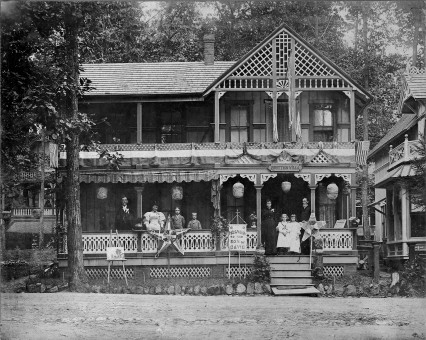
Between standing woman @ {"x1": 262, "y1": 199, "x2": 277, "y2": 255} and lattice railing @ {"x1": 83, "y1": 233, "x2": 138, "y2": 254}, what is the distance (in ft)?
14.7

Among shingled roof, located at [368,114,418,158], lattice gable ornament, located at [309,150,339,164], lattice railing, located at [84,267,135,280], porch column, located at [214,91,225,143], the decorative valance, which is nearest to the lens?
lattice railing, located at [84,267,135,280]

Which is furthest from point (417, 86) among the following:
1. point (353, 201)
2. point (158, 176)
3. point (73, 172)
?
point (73, 172)

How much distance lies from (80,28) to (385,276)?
42.8 ft

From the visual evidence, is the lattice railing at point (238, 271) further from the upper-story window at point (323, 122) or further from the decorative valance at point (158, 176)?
the upper-story window at point (323, 122)

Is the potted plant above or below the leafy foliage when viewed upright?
above

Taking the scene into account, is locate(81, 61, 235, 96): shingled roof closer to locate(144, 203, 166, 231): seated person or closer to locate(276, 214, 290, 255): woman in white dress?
locate(144, 203, 166, 231): seated person

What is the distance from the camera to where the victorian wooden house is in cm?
3022

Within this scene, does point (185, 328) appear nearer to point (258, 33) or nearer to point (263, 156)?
point (263, 156)

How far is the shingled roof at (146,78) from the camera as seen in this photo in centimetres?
3231

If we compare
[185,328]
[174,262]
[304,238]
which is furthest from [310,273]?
[185,328]

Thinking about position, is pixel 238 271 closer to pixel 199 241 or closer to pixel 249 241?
pixel 249 241

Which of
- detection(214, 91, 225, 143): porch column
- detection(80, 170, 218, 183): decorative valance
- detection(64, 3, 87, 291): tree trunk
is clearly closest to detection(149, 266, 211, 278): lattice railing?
detection(64, 3, 87, 291): tree trunk

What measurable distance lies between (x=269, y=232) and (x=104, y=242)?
5.66 meters

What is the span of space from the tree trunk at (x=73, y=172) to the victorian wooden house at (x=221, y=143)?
0.96 meters
